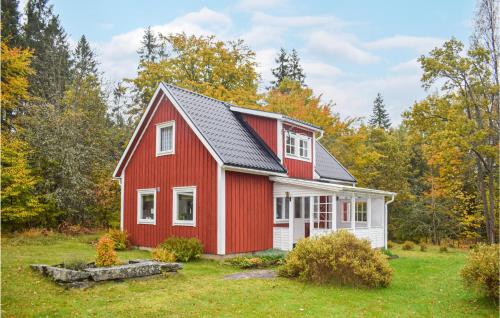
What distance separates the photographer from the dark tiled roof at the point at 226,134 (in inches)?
636

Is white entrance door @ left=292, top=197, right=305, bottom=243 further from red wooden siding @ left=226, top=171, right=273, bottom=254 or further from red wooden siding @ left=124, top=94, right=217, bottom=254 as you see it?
red wooden siding @ left=124, top=94, right=217, bottom=254

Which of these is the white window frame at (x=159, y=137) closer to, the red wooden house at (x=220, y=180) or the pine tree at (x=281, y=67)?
the red wooden house at (x=220, y=180)

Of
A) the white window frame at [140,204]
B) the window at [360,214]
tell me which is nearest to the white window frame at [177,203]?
the white window frame at [140,204]

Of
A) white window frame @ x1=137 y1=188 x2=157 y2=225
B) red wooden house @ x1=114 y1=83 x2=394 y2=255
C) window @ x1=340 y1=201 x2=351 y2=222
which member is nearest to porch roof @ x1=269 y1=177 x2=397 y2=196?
red wooden house @ x1=114 y1=83 x2=394 y2=255

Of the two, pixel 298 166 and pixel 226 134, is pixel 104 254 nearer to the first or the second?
pixel 226 134

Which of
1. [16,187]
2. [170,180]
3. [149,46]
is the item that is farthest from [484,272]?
[149,46]

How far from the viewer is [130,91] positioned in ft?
117

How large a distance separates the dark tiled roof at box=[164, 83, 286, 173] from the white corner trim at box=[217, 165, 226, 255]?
1.94ft

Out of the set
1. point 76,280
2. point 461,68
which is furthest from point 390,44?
point 76,280

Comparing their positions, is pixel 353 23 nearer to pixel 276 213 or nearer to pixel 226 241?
pixel 276 213

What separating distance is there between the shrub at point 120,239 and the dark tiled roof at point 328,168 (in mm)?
9847

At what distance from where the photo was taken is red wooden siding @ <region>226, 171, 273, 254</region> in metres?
15.8

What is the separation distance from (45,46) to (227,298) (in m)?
33.8

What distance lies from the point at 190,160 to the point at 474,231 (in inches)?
968
